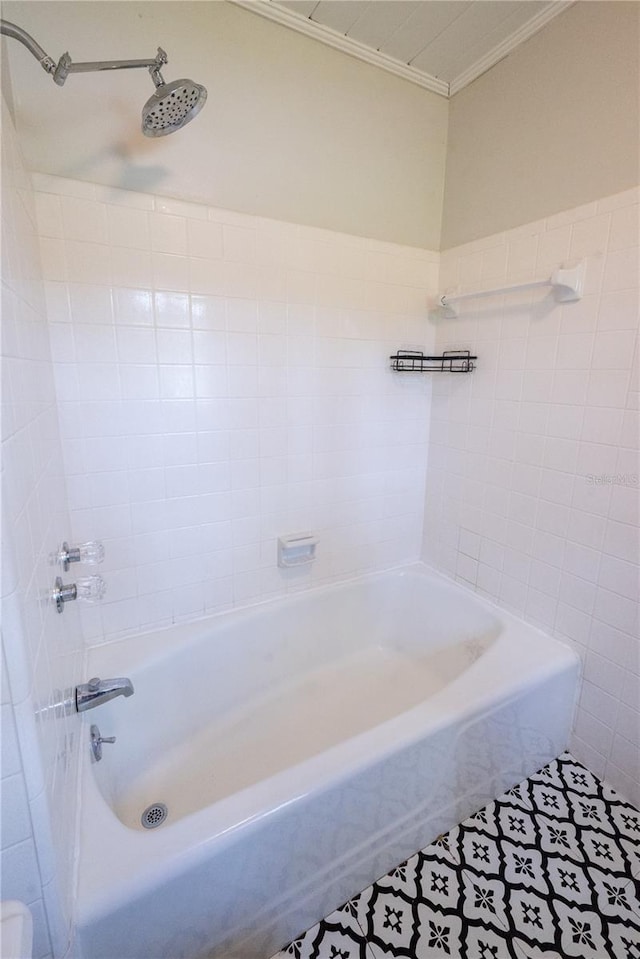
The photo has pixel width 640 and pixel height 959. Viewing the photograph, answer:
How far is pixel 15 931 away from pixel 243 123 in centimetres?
196

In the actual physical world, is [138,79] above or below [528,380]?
above

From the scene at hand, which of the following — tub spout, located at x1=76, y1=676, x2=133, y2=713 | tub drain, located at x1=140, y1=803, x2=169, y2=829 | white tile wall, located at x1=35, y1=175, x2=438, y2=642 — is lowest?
tub drain, located at x1=140, y1=803, x2=169, y2=829

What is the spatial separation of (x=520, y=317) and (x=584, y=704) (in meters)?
1.42

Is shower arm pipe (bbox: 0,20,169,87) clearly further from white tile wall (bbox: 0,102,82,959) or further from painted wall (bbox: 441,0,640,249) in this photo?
painted wall (bbox: 441,0,640,249)

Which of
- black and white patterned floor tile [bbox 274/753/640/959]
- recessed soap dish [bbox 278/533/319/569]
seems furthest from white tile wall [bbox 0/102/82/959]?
recessed soap dish [bbox 278/533/319/569]

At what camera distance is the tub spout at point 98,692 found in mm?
1127

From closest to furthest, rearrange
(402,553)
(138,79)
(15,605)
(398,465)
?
(15,605), (138,79), (398,465), (402,553)

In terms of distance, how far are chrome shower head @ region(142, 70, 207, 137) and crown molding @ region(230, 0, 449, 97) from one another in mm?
585

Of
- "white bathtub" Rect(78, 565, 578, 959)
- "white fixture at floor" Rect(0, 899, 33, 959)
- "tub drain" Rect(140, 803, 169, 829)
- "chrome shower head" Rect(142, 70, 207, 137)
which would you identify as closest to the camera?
"white fixture at floor" Rect(0, 899, 33, 959)

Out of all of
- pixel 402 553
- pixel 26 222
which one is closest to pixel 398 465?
pixel 402 553

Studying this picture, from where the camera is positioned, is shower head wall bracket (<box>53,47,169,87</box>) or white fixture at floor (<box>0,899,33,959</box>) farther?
shower head wall bracket (<box>53,47,169,87</box>)

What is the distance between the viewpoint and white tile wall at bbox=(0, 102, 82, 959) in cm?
60

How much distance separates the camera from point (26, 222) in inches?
39.9

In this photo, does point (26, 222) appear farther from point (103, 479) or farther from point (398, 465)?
point (398, 465)
